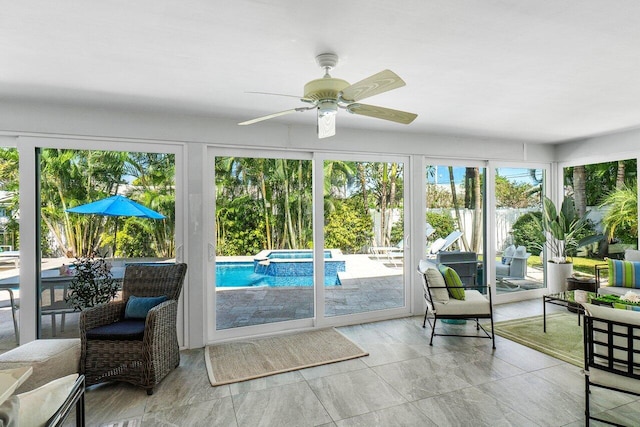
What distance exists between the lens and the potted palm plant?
204 inches

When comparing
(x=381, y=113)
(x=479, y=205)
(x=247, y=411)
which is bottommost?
(x=247, y=411)

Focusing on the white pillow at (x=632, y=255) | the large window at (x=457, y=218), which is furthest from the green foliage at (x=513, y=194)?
the white pillow at (x=632, y=255)

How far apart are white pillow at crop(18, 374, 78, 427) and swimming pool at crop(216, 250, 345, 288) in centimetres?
A: 264

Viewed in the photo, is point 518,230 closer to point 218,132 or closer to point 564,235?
point 564,235

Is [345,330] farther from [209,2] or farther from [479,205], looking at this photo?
[209,2]

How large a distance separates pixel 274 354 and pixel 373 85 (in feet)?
9.12

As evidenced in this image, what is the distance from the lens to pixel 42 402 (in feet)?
4.06

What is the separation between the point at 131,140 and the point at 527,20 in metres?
3.54

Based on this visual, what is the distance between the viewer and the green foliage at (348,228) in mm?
4438

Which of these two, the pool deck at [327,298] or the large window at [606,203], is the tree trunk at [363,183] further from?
the large window at [606,203]

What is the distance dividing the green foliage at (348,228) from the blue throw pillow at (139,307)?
6.88 feet

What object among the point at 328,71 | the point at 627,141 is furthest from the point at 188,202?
the point at 627,141

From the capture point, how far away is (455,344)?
3.71 m

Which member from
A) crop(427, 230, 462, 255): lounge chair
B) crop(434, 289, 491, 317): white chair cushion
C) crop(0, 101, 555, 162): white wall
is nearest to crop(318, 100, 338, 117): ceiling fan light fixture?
crop(0, 101, 555, 162): white wall
